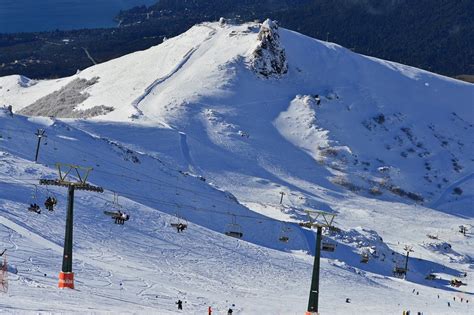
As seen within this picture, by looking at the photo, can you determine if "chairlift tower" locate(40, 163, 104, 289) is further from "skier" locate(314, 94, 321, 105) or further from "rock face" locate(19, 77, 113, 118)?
"skier" locate(314, 94, 321, 105)

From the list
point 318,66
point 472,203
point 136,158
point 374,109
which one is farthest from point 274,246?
point 318,66

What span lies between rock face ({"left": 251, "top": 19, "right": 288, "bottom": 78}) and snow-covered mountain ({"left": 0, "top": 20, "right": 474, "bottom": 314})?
9.8 inches

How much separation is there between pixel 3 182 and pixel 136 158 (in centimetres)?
2370

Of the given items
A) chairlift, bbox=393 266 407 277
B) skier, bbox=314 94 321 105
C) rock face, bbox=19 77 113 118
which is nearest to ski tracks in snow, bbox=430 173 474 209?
skier, bbox=314 94 321 105

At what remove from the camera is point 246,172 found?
12419 cm

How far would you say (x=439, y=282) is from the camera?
A: 97.1m

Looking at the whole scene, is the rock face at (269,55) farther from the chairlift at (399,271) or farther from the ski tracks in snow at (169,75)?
the chairlift at (399,271)

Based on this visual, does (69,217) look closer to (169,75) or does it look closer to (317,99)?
(317,99)

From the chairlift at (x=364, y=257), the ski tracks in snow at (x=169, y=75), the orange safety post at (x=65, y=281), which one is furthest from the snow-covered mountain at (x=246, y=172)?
the orange safety post at (x=65, y=281)

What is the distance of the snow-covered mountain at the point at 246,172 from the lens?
70.8 metres

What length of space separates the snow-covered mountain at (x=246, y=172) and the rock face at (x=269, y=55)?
0.81ft

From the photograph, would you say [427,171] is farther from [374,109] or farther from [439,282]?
[439,282]

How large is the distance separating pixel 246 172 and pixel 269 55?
34.6 meters

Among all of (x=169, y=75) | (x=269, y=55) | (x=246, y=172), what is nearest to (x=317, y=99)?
(x=269, y=55)
